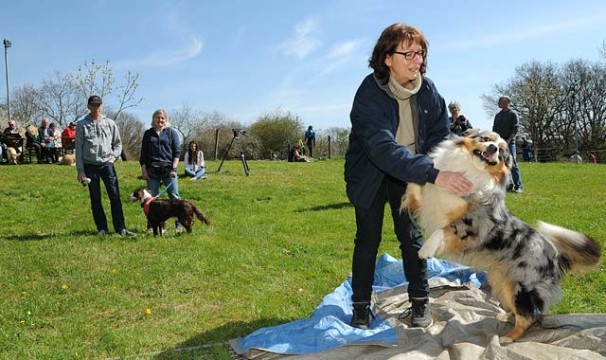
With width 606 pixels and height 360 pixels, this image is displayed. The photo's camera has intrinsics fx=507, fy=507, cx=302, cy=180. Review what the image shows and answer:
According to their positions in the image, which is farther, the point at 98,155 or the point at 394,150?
the point at 98,155

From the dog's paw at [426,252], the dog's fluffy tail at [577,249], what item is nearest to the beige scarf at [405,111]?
the dog's paw at [426,252]

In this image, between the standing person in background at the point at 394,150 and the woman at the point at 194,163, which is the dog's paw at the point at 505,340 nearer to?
the standing person in background at the point at 394,150

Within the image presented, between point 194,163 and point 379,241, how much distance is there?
36.5 feet

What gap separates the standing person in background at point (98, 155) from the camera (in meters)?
7.25

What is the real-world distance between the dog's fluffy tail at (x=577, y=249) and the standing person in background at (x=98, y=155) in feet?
19.3

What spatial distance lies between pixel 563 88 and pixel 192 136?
30.5 metres

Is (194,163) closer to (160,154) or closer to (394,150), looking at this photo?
(160,154)

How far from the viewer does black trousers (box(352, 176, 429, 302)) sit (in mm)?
3672

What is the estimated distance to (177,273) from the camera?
5465 mm

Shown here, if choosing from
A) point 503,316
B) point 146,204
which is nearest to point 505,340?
point 503,316

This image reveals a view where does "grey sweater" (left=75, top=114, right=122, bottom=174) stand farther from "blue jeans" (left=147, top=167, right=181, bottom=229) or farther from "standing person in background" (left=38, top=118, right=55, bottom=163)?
→ "standing person in background" (left=38, top=118, right=55, bottom=163)

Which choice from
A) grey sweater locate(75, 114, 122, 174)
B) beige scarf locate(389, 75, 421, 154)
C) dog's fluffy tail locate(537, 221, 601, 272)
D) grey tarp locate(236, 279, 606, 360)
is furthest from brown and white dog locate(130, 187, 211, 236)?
dog's fluffy tail locate(537, 221, 601, 272)

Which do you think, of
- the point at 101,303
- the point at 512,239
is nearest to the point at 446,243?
the point at 512,239

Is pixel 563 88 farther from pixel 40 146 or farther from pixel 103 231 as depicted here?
pixel 103 231
